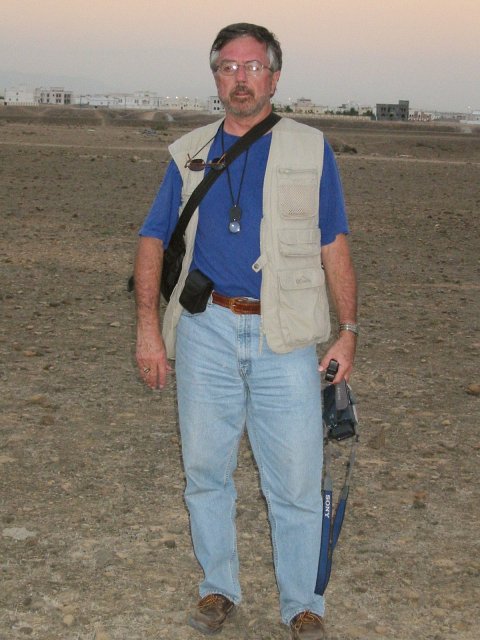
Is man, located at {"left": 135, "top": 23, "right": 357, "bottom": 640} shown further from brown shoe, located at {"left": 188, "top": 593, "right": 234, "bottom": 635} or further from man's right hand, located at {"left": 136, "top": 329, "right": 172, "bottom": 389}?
brown shoe, located at {"left": 188, "top": 593, "right": 234, "bottom": 635}

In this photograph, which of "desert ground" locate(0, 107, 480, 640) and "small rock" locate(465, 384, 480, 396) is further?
"small rock" locate(465, 384, 480, 396)

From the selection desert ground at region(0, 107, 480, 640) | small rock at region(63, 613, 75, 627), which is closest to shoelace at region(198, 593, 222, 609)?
desert ground at region(0, 107, 480, 640)

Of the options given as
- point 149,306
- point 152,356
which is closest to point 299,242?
point 149,306

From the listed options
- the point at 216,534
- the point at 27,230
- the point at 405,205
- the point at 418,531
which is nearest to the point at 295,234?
the point at 216,534

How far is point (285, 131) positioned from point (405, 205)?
1842 centimetres

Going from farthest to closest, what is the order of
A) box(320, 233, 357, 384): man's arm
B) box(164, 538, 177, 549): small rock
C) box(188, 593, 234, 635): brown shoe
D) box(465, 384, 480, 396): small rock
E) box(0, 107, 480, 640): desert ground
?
box(465, 384, 480, 396): small rock → box(164, 538, 177, 549): small rock → box(0, 107, 480, 640): desert ground → box(188, 593, 234, 635): brown shoe → box(320, 233, 357, 384): man's arm

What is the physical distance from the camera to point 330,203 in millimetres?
3826

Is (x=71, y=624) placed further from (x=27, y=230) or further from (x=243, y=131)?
(x=27, y=230)

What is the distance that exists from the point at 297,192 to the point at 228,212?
0.25 metres

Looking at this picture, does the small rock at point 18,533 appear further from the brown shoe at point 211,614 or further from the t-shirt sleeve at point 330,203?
the t-shirt sleeve at point 330,203

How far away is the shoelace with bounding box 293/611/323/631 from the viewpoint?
4.00 metres

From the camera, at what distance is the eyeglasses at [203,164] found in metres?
3.69

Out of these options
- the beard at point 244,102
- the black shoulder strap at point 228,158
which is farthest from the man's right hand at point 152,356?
the beard at point 244,102

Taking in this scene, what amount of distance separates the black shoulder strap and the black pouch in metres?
0.20
